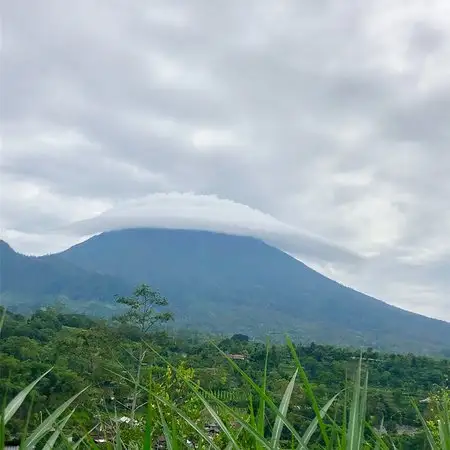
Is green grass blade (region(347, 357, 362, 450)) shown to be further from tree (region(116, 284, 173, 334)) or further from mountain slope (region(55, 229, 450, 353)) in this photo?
mountain slope (region(55, 229, 450, 353))

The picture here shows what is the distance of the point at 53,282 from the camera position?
387 feet

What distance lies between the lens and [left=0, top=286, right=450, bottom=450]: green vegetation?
0.73 meters

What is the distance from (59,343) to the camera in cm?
1900

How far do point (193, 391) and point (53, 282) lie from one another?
12080cm

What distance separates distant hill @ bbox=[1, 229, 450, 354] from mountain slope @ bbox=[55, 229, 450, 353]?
0.56 ft

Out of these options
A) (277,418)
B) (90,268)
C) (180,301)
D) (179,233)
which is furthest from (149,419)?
(179,233)

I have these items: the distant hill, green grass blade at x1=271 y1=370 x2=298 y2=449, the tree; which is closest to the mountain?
the distant hill

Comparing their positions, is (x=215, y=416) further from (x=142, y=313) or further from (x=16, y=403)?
(x=142, y=313)

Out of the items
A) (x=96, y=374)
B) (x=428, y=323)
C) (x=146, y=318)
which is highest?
(x=428, y=323)

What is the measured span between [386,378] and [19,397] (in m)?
23.7

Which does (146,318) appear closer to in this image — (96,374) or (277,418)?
(96,374)

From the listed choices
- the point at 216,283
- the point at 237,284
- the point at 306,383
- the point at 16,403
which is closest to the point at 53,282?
the point at 216,283

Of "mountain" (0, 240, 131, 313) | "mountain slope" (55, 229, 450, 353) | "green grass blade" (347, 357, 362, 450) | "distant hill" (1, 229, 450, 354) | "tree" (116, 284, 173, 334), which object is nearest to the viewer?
"green grass blade" (347, 357, 362, 450)

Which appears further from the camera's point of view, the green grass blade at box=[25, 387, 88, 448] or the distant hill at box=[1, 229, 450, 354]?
the distant hill at box=[1, 229, 450, 354]
